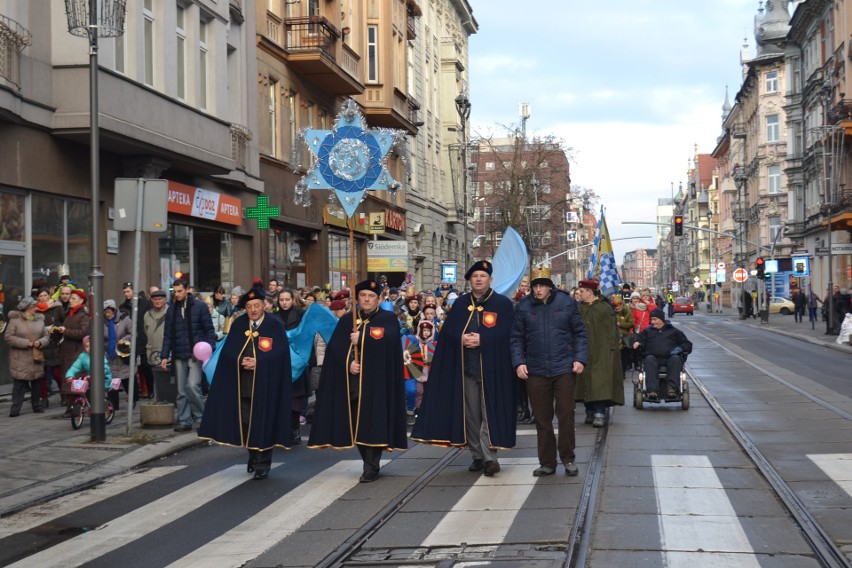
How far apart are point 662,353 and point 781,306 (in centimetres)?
5700

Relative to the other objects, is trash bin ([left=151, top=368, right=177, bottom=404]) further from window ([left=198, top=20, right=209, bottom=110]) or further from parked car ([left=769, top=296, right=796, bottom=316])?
parked car ([left=769, top=296, right=796, bottom=316])

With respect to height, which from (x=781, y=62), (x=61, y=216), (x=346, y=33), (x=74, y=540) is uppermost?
(x=781, y=62)

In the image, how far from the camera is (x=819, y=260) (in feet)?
207

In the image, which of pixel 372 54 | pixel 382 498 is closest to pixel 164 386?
pixel 382 498

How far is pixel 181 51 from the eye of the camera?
2292 cm

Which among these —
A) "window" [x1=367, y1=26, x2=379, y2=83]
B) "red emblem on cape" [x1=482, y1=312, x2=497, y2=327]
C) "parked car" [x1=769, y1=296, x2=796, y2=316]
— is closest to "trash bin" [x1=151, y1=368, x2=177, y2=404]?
"red emblem on cape" [x1=482, y1=312, x2=497, y2=327]

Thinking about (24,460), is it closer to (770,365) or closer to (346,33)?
(770,365)

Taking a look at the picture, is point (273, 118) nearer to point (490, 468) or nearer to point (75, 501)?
point (490, 468)

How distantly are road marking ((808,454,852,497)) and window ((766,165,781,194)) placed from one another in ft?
248

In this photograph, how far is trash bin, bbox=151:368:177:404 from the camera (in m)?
14.8

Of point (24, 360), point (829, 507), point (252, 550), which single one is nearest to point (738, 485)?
point (829, 507)

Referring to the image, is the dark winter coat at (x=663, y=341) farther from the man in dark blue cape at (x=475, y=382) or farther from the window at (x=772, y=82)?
the window at (x=772, y=82)

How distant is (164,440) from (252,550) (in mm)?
5903

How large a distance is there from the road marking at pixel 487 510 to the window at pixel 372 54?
31.0 metres
